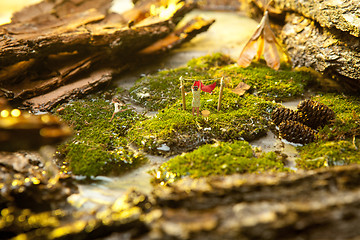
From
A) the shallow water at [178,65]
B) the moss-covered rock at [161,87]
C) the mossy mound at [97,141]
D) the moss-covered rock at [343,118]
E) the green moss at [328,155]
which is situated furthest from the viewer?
the moss-covered rock at [161,87]

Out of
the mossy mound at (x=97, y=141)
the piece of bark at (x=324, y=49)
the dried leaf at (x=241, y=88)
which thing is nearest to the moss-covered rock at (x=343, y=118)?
the piece of bark at (x=324, y=49)

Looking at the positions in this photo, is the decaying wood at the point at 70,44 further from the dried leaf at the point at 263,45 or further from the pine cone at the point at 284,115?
the pine cone at the point at 284,115

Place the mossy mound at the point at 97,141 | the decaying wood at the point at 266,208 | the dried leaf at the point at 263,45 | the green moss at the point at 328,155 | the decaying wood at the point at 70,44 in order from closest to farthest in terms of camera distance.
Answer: the decaying wood at the point at 266,208 → the green moss at the point at 328,155 → the mossy mound at the point at 97,141 → the decaying wood at the point at 70,44 → the dried leaf at the point at 263,45

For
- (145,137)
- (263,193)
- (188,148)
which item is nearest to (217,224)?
(263,193)

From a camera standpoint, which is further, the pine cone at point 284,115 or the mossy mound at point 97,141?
the pine cone at point 284,115

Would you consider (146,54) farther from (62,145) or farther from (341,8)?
(341,8)

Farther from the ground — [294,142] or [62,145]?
[62,145]

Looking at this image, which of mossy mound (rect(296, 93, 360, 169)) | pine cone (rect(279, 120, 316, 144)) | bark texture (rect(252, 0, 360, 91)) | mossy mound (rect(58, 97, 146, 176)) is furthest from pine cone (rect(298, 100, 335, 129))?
mossy mound (rect(58, 97, 146, 176))
